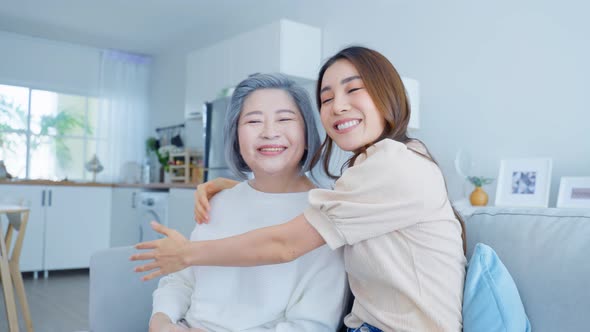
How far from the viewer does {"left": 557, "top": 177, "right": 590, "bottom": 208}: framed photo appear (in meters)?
2.50

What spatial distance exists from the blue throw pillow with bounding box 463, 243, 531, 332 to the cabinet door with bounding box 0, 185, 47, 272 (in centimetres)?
520

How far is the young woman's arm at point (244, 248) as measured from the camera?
1049 mm

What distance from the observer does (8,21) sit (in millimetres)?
5477

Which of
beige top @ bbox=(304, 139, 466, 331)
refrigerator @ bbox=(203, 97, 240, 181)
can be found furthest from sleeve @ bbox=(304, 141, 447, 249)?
refrigerator @ bbox=(203, 97, 240, 181)

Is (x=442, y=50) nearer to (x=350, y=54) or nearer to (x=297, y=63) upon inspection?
(x=297, y=63)

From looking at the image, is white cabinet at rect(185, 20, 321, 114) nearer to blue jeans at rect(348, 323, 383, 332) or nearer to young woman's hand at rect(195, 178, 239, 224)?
young woman's hand at rect(195, 178, 239, 224)

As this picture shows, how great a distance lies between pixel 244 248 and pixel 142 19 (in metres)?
4.84

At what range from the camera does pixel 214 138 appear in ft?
15.2

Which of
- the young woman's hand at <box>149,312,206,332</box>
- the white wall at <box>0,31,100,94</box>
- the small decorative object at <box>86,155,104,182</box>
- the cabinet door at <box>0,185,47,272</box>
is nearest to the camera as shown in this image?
the young woman's hand at <box>149,312,206,332</box>

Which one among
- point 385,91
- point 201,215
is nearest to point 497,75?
point 385,91

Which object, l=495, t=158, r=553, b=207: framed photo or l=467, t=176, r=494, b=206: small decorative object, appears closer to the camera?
l=495, t=158, r=553, b=207: framed photo

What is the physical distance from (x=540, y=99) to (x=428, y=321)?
2305 mm

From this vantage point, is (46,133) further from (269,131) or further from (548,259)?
(548,259)

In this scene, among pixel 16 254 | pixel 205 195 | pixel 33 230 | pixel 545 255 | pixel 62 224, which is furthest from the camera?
pixel 62 224
